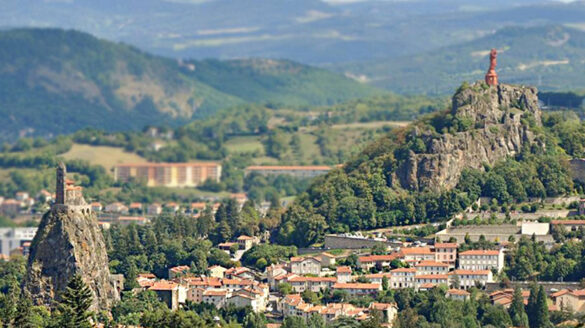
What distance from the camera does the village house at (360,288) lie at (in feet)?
336

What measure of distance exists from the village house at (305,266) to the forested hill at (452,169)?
7.07 metres

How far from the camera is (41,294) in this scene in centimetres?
10569

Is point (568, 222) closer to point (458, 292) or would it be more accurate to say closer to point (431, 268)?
point (431, 268)

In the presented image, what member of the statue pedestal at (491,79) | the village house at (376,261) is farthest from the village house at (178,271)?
the statue pedestal at (491,79)

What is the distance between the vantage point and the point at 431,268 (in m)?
105

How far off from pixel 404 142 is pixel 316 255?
14.9 m

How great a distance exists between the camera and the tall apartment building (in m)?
193

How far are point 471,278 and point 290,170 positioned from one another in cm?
9030

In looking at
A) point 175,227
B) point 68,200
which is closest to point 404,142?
point 175,227

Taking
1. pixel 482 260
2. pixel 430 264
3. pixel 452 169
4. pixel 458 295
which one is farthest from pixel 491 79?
pixel 458 295

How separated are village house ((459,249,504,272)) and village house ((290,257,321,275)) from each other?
313 inches

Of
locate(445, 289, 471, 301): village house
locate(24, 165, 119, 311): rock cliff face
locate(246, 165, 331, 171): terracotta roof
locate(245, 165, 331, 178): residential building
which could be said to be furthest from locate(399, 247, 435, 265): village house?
locate(246, 165, 331, 171): terracotta roof

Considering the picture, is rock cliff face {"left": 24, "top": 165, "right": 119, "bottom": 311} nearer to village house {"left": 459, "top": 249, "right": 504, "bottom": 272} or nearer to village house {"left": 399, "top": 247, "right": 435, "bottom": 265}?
village house {"left": 399, "top": 247, "right": 435, "bottom": 265}

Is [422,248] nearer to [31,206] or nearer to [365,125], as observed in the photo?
[31,206]
